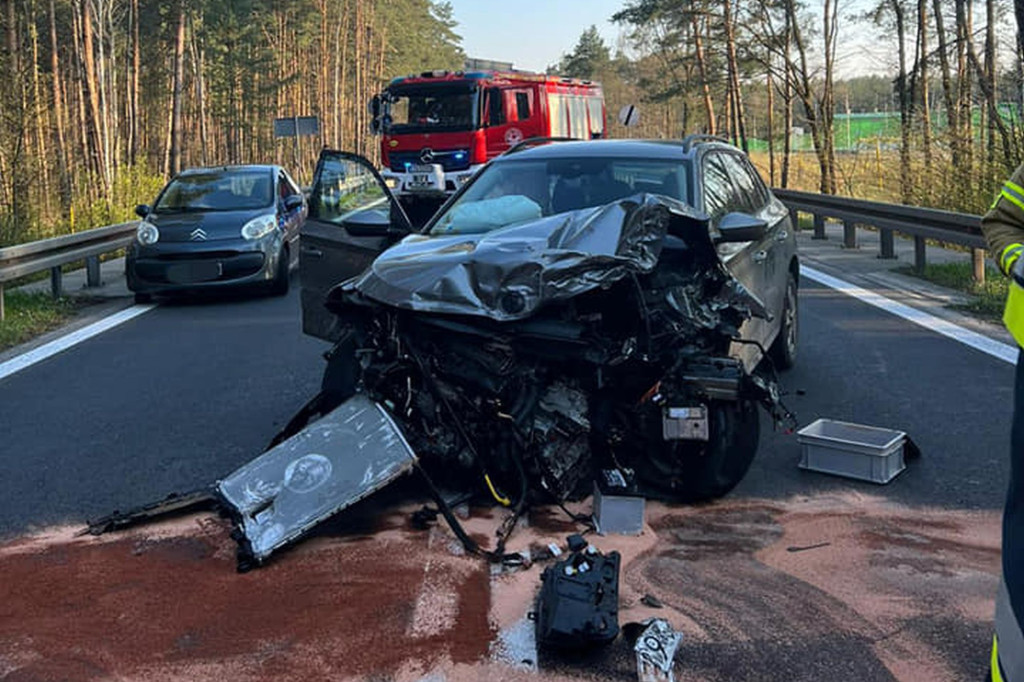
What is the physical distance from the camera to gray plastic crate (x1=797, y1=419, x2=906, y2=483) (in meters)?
5.31

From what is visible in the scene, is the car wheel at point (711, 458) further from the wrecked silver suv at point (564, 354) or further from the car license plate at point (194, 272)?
the car license plate at point (194, 272)

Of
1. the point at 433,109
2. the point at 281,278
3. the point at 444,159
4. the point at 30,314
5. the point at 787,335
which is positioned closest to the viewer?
the point at 787,335

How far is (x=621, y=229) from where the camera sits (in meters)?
4.77

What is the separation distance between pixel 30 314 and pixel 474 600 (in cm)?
912

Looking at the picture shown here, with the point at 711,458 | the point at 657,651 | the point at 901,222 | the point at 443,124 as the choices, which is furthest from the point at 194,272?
the point at 443,124

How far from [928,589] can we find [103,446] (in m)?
4.59

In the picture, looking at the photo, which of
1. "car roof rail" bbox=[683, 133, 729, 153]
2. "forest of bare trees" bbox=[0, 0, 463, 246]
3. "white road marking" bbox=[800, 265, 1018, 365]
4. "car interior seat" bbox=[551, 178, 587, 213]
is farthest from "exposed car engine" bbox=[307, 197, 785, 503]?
"forest of bare trees" bbox=[0, 0, 463, 246]

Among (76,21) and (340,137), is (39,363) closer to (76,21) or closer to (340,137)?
(76,21)

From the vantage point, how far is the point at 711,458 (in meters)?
4.93

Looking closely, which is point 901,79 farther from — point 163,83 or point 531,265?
point 163,83

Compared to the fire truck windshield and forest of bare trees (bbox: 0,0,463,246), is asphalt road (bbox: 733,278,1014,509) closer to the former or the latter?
forest of bare trees (bbox: 0,0,463,246)

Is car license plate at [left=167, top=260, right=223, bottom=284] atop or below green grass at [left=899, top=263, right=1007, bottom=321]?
atop

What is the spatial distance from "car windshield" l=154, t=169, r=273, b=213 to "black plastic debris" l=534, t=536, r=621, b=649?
34.7 feet

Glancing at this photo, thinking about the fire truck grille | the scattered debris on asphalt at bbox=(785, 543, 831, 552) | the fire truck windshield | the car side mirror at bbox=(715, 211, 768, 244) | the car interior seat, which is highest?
the fire truck windshield
